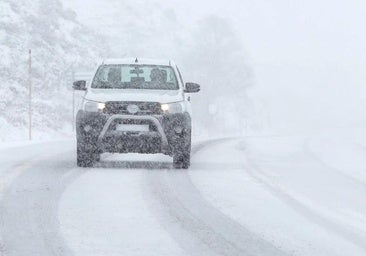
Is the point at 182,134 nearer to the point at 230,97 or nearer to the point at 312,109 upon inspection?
the point at 230,97

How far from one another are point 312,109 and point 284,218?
358 ft

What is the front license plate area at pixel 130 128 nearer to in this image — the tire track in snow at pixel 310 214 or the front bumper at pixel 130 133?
the front bumper at pixel 130 133

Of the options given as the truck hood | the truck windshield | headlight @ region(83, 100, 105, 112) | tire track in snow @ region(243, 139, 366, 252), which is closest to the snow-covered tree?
the truck windshield

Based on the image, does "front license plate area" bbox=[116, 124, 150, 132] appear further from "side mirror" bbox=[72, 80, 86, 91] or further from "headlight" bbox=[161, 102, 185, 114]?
"side mirror" bbox=[72, 80, 86, 91]

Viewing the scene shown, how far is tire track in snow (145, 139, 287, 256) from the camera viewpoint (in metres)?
6.14

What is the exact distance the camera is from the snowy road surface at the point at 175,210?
626 cm

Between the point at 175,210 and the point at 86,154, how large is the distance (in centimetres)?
518

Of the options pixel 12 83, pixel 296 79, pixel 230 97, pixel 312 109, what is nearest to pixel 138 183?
pixel 12 83

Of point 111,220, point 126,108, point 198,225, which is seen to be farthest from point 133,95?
point 198,225

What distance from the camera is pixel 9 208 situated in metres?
7.95

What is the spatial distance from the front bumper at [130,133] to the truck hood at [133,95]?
0.28 meters

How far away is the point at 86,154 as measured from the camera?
1314cm

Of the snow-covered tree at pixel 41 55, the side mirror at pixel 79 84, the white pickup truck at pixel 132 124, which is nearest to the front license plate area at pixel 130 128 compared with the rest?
the white pickup truck at pixel 132 124

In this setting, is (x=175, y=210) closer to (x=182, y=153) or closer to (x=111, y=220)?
(x=111, y=220)
